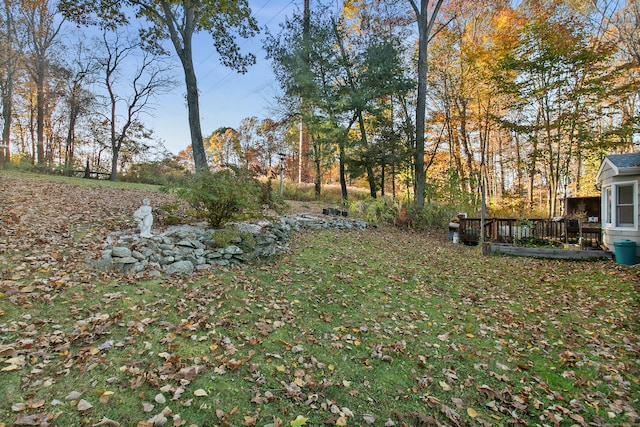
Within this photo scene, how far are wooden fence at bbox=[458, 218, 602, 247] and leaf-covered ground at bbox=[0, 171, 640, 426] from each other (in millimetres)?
4946

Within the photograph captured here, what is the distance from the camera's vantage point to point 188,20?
29.0 feet

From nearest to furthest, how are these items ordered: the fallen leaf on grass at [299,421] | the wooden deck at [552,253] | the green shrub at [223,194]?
the fallen leaf on grass at [299,421] → the green shrub at [223,194] → the wooden deck at [552,253]

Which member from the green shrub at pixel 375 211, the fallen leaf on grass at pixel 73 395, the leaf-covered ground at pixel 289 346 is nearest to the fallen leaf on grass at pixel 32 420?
the leaf-covered ground at pixel 289 346

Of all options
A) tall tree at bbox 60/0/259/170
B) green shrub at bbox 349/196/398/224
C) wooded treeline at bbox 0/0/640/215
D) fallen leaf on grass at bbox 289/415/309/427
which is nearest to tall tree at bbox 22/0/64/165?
wooded treeline at bbox 0/0/640/215

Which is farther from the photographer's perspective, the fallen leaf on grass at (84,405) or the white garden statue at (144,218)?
the white garden statue at (144,218)

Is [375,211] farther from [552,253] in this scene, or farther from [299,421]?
[299,421]

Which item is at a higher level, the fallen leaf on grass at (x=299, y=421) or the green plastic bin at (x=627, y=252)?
the green plastic bin at (x=627, y=252)

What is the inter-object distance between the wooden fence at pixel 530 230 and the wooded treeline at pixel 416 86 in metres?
2.23

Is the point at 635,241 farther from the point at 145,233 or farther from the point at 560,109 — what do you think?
the point at 145,233

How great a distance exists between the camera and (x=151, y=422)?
1968mm

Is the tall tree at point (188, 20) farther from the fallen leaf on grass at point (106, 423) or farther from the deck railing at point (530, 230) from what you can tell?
the deck railing at point (530, 230)

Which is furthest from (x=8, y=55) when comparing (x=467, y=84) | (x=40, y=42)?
(x=467, y=84)

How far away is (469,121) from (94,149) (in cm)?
2146

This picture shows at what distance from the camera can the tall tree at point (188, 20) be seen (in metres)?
8.74
